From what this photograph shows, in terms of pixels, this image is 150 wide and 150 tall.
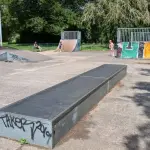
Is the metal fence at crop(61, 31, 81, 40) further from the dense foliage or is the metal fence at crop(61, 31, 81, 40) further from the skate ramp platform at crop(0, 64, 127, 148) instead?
the skate ramp platform at crop(0, 64, 127, 148)

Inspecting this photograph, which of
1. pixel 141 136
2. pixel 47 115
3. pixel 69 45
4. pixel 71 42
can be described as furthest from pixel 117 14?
pixel 47 115

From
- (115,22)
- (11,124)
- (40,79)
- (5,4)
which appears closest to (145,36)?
(115,22)

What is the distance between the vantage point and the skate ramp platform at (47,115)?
4691 millimetres

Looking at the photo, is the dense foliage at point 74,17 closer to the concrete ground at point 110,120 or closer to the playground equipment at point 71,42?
the playground equipment at point 71,42

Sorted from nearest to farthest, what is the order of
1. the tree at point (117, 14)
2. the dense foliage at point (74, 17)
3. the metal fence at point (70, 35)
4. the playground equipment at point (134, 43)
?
the playground equipment at point (134, 43) → the tree at point (117, 14) → the dense foliage at point (74, 17) → the metal fence at point (70, 35)

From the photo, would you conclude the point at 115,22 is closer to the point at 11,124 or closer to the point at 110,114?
the point at 110,114

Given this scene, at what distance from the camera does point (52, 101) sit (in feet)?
19.3

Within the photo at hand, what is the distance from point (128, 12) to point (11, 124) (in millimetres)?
25211

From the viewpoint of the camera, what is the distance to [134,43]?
21.4 meters

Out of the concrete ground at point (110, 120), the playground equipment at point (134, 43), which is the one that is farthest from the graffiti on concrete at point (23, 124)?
the playground equipment at point (134, 43)

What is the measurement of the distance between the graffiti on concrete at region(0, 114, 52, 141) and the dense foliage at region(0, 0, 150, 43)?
24.1 m

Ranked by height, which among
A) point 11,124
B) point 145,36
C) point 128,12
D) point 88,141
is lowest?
point 88,141

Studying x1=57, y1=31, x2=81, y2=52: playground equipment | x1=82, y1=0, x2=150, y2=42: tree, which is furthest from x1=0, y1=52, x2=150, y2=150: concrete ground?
x1=82, y1=0, x2=150, y2=42: tree

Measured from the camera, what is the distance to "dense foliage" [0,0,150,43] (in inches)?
1110
